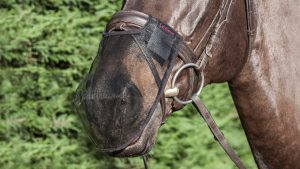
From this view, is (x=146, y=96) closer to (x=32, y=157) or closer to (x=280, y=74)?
(x=280, y=74)

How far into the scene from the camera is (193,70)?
2.11 m

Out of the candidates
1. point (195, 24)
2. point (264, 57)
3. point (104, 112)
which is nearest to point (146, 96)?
point (104, 112)

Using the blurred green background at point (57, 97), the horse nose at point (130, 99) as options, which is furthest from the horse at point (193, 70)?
the blurred green background at point (57, 97)

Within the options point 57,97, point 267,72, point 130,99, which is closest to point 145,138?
point 130,99

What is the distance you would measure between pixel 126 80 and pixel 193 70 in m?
0.27

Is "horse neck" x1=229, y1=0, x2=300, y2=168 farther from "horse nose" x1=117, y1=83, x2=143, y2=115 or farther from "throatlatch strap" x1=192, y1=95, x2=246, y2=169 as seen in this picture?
"horse nose" x1=117, y1=83, x2=143, y2=115

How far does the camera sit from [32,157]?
4.74 m

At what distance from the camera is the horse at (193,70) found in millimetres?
1976

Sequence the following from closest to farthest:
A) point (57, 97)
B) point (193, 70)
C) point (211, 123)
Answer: point (193, 70) < point (211, 123) < point (57, 97)

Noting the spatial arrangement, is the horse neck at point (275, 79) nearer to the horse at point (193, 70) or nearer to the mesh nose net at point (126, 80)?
the horse at point (193, 70)

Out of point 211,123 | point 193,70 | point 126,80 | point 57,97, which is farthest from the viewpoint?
point 57,97

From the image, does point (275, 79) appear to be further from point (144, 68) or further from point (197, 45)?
point (144, 68)

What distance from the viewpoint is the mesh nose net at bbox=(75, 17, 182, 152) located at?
1959mm

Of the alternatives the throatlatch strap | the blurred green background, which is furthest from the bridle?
the blurred green background
